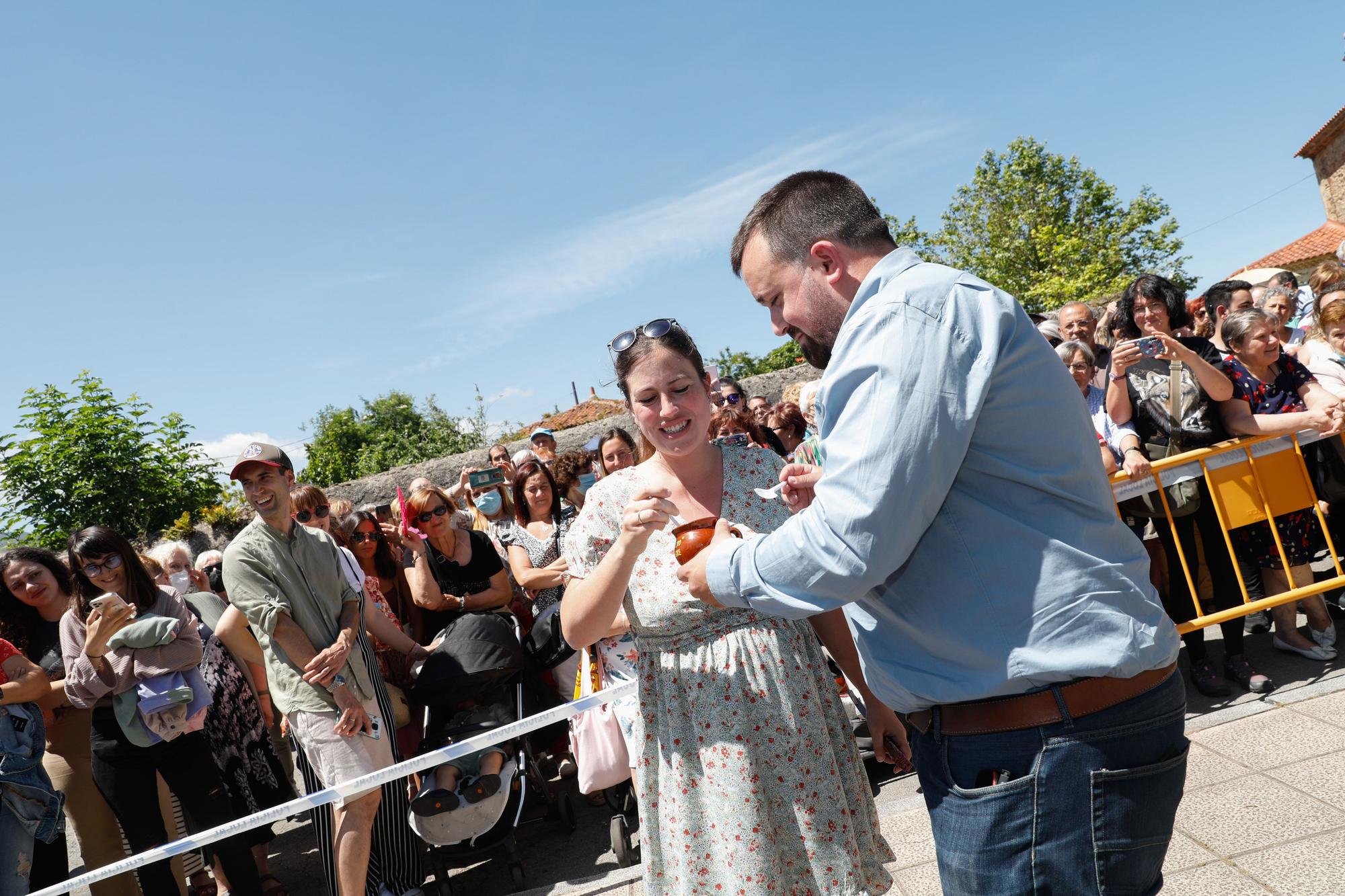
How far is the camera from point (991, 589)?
1.48 metres

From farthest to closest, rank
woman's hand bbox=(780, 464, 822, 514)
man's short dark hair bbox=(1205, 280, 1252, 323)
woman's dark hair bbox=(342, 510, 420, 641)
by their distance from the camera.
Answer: man's short dark hair bbox=(1205, 280, 1252, 323) < woman's dark hair bbox=(342, 510, 420, 641) < woman's hand bbox=(780, 464, 822, 514)

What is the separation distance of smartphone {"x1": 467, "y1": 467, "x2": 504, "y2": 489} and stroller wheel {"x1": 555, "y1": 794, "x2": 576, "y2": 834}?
8.28 ft

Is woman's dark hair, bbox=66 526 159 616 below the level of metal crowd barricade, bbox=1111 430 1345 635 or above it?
above

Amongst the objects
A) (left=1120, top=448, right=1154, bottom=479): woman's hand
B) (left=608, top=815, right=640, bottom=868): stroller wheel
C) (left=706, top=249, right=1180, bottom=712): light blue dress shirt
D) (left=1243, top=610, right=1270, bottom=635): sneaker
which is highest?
(left=706, top=249, right=1180, bottom=712): light blue dress shirt

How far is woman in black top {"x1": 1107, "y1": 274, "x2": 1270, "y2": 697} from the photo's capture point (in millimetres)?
4625

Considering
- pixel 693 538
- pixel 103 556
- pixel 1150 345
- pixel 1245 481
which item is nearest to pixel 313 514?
pixel 103 556

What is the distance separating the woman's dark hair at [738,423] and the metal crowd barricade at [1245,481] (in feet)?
7.92

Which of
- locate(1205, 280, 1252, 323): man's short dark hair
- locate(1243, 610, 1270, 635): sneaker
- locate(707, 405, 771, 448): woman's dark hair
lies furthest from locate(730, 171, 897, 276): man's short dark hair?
locate(1205, 280, 1252, 323): man's short dark hair

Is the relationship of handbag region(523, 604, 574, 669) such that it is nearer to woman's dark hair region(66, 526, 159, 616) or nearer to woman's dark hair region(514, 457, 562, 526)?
Answer: woman's dark hair region(514, 457, 562, 526)

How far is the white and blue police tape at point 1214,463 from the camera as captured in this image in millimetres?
4793

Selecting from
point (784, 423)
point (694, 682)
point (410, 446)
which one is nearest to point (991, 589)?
point (694, 682)

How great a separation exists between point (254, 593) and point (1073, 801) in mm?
3293

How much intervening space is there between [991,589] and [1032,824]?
0.42m

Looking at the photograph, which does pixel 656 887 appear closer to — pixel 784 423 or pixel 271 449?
pixel 271 449
